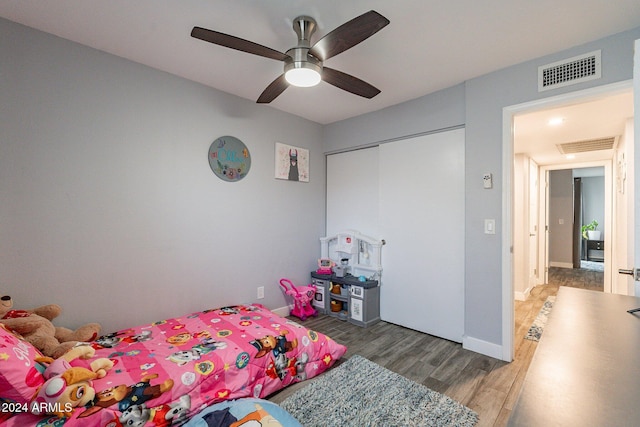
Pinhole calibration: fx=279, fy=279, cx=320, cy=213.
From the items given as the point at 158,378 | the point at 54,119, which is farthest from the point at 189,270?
the point at 54,119

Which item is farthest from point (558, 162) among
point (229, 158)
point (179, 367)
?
point (179, 367)

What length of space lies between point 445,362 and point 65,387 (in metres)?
2.50

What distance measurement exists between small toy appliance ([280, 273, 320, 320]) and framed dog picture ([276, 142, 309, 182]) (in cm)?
127

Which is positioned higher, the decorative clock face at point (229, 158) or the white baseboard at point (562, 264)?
the decorative clock face at point (229, 158)

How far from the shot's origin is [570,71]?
2027 mm

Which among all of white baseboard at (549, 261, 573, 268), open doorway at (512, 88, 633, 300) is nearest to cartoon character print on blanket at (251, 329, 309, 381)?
open doorway at (512, 88, 633, 300)

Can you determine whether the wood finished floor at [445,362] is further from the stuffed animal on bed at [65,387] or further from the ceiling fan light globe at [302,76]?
the ceiling fan light globe at [302,76]

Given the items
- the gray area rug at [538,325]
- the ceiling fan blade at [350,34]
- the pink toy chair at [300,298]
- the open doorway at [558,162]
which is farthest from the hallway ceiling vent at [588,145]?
the pink toy chair at [300,298]

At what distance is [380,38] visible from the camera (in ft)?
6.34

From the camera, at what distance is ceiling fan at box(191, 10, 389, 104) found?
1.43 meters

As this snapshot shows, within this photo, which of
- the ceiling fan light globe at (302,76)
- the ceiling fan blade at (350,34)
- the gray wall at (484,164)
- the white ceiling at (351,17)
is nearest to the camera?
the ceiling fan blade at (350,34)

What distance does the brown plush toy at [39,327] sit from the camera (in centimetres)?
158

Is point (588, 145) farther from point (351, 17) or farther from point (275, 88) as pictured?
point (275, 88)

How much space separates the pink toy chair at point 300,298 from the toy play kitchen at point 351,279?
0.18 meters
